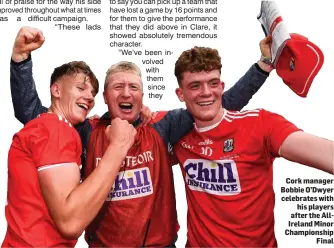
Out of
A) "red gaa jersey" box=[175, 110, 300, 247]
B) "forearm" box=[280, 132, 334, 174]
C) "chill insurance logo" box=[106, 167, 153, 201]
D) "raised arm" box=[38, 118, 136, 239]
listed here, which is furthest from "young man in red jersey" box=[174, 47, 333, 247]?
"raised arm" box=[38, 118, 136, 239]

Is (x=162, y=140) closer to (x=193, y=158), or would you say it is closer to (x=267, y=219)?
(x=193, y=158)

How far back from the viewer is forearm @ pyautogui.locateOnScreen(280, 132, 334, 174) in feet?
5.80

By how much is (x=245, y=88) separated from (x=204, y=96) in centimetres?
42

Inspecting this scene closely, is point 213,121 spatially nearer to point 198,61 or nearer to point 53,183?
point 198,61

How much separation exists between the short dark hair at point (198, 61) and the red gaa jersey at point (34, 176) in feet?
2.68

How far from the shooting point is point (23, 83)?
2449mm

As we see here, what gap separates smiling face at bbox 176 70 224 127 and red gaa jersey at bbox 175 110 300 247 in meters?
0.07

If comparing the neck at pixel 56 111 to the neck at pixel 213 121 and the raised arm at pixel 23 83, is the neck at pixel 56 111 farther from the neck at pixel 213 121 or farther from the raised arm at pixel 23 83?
the neck at pixel 213 121

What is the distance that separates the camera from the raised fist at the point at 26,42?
2.26m

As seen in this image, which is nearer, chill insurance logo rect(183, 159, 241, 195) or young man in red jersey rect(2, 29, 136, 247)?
young man in red jersey rect(2, 29, 136, 247)

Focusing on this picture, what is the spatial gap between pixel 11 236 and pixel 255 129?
4.49 ft

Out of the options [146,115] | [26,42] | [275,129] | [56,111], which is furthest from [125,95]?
[275,129]

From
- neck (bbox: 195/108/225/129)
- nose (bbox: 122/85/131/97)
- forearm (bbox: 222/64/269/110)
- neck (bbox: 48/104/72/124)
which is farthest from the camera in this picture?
forearm (bbox: 222/64/269/110)

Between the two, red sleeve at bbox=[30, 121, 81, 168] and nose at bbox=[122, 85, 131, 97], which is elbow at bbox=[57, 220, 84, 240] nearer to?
red sleeve at bbox=[30, 121, 81, 168]
